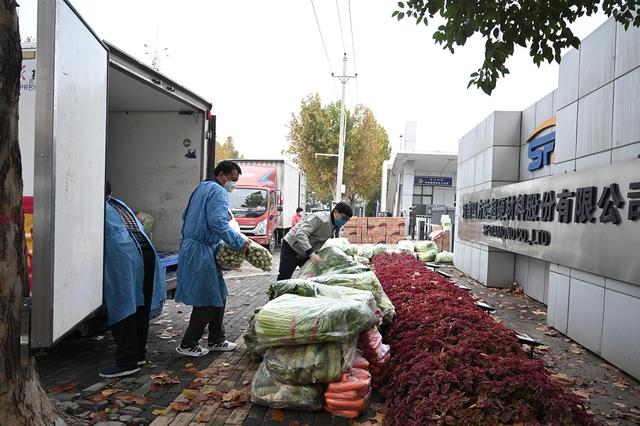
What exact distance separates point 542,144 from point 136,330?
781 centimetres

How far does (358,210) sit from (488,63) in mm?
53443

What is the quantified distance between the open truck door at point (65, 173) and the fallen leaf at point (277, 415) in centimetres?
151

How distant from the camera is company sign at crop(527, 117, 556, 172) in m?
8.48

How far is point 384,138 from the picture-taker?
43688mm

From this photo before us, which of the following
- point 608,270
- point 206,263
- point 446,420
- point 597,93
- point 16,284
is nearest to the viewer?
point 16,284

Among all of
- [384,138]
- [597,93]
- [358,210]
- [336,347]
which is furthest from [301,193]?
[358,210]

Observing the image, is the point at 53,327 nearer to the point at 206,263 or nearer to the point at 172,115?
the point at 206,263

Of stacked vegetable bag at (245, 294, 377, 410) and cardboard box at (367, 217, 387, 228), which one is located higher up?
cardboard box at (367, 217, 387, 228)

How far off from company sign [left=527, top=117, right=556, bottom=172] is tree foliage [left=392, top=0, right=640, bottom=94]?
4.70 meters

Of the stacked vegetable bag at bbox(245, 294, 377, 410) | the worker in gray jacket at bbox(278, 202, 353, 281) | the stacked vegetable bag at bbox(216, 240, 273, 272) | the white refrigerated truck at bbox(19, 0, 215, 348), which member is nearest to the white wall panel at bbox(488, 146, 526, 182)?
the worker in gray jacket at bbox(278, 202, 353, 281)

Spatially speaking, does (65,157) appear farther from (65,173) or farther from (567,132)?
(567,132)

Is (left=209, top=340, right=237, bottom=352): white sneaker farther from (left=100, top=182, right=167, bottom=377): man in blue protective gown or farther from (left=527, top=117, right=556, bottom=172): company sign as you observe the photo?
(left=527, top=117, right=556, bottom=172): company sign

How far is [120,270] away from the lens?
158 inches

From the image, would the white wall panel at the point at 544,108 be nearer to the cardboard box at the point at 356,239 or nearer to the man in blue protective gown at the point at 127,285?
the man in blue protective gown at the point at 127,285
